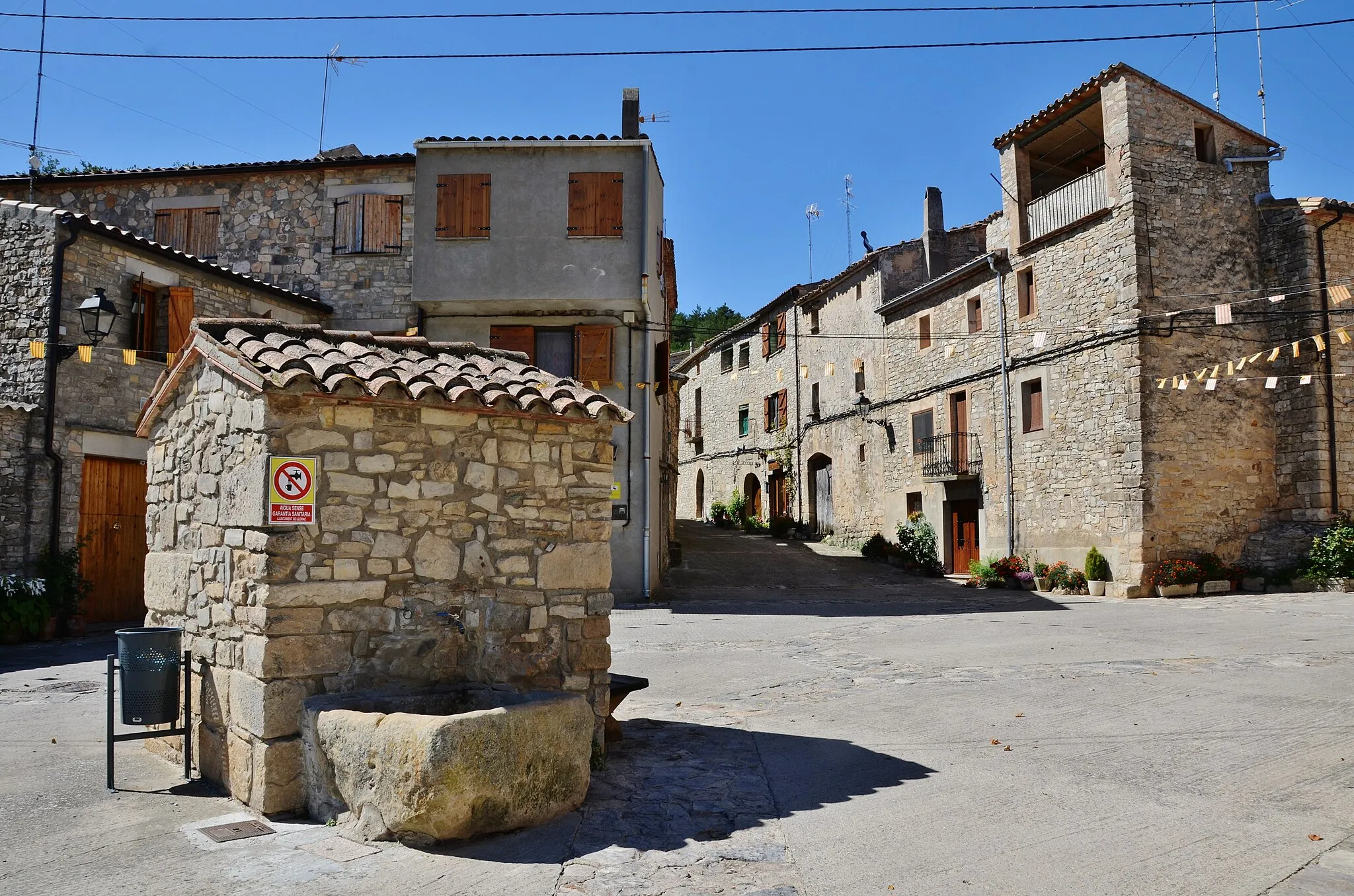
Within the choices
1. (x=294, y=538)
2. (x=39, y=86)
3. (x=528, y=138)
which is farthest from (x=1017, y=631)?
(x=39, y=86)

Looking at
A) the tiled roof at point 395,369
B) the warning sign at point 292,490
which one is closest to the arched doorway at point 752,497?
the tiled roof at point 395,369

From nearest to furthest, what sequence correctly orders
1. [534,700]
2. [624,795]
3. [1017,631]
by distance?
[534,700] < [624,795] < [1017,631]

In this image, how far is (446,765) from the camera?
4.23 m

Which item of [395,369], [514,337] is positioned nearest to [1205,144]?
[514,337]

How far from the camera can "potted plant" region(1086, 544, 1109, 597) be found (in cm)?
1762

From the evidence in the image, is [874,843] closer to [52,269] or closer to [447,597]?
[447,597]

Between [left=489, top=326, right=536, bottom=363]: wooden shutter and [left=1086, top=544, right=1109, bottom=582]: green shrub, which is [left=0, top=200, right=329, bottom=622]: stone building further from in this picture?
[left=1086, top=544, right=1109, bottom=582]: green shrub

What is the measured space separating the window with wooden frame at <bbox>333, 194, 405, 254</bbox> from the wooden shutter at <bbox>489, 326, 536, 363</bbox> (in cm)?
252

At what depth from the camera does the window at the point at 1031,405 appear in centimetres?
1964

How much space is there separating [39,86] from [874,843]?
16388 millimetres

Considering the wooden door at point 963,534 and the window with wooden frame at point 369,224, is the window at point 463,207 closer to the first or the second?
the window with wooden frame at point 369,224

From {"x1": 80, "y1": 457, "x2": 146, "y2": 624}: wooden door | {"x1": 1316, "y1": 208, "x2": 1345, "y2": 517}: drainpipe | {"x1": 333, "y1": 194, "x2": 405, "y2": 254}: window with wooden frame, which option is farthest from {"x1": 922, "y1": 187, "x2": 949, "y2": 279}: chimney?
{"x1": 80, "y1": 457, "x2": 146, "y2": 624}: wooden door

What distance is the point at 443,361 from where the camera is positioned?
6.14m

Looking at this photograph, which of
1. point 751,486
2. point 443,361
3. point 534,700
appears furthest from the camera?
point 751,486
